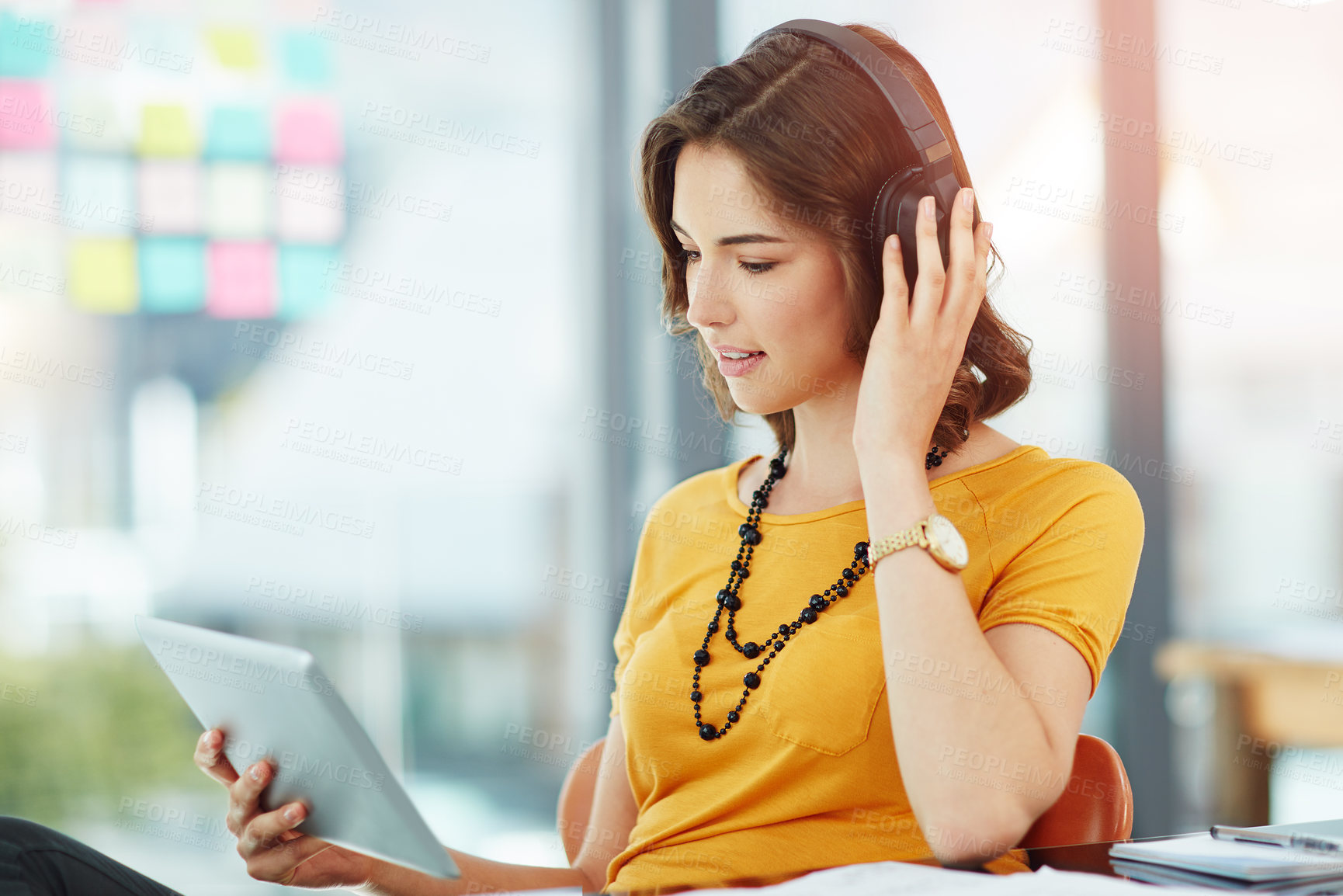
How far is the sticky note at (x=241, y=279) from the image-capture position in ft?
7.69

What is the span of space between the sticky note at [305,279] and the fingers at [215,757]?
4.89 ft

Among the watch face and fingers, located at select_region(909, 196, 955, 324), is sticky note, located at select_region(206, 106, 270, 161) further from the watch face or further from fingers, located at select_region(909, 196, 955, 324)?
the watch face

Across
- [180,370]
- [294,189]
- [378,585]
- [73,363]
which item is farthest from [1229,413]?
[73,363]

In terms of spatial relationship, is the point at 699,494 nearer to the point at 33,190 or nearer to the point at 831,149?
the point at 831,149

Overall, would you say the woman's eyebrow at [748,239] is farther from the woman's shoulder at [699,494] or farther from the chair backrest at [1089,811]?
the chair backrest at [1089,811]

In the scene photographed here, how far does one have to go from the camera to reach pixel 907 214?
3.58 feet

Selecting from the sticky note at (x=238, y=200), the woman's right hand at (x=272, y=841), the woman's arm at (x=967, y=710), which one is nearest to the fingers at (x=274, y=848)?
the woman's right hand at (x=272, y=841)

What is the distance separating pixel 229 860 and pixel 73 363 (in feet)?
3.78

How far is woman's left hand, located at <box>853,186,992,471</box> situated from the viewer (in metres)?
1.05

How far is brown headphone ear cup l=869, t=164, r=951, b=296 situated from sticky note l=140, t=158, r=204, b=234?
1774 millimetres

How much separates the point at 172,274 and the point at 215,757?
1.58 metres

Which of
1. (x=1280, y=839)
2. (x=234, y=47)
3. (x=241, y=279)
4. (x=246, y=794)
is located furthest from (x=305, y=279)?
(x=1280, y=839)

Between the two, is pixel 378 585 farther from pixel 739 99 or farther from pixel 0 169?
pixel 739 99

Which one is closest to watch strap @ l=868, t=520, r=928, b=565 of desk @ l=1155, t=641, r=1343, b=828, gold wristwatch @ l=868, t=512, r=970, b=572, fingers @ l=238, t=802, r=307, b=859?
gold wristwatch @ l=868, t=512, r=970, b=572
